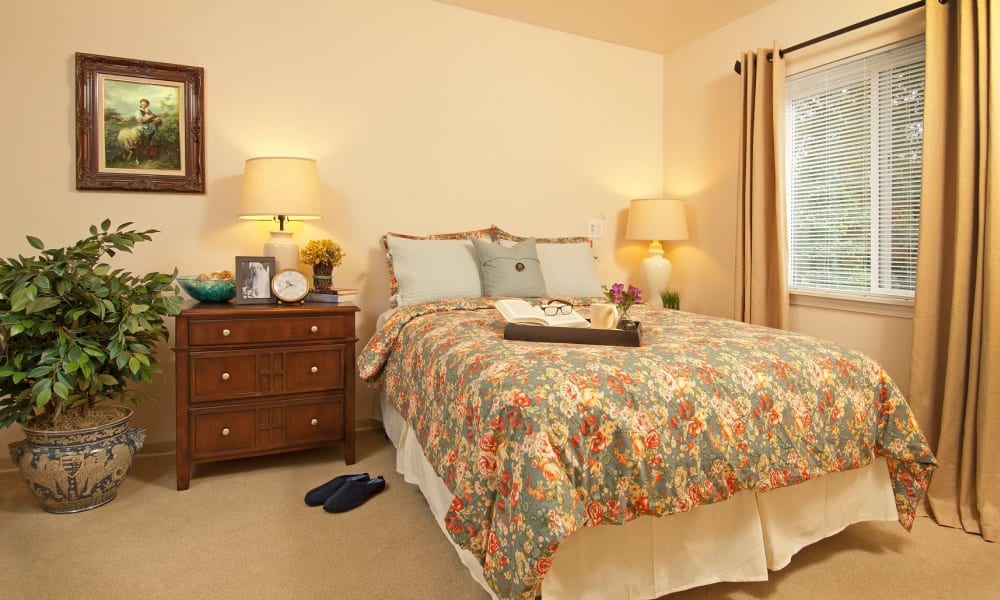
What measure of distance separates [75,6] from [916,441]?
3.83 m

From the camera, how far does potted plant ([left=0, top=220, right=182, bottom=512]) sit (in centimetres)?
207

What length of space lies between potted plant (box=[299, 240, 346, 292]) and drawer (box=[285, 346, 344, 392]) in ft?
1.22

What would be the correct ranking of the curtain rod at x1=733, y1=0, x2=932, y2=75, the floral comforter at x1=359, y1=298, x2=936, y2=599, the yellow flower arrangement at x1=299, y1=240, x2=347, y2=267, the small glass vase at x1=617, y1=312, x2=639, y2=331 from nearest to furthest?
1. the floral comforter at x1=359, y1=298, x2=936, y2=599
2. the small glass vase at x1=617, y1=312, x2=639, y2=331
3. the curtain rod at x1=733, y1=0, x2=932, y2=75
4. the yellow flower arrangement at x1=299, y1=240, x2=347, y2=267

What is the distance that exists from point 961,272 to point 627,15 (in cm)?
229

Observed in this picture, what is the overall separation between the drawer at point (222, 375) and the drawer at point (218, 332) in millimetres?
52

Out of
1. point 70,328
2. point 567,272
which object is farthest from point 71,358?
point 567,272

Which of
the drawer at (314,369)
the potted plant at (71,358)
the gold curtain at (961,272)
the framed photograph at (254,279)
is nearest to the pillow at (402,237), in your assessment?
the drawer at (314,369)

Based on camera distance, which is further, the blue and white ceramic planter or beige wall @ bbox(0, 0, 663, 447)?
beige wall @ bbox(0, 0, 663, 447)

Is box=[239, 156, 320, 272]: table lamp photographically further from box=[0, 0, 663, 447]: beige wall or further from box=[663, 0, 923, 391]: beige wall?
box=[663, 0, 923, 391]: beige wall

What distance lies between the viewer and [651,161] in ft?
13.7

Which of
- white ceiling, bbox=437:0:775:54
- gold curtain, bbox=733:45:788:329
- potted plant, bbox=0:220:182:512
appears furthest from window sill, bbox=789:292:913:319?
potted plant, bbox=0:220:182:512

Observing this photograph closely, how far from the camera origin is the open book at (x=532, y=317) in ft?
6.83

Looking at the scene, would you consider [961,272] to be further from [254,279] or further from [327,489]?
[254,279]

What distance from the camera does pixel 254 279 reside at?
273cm
